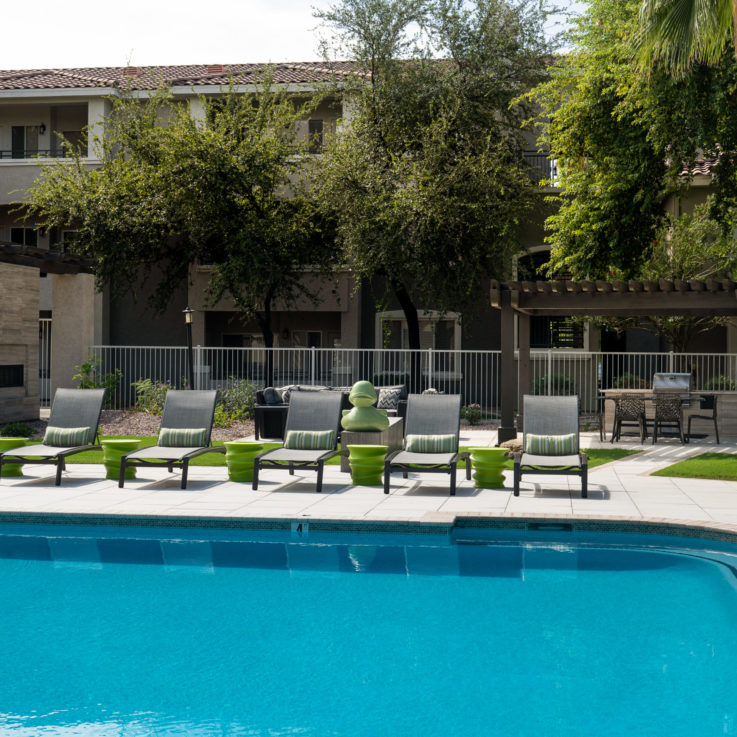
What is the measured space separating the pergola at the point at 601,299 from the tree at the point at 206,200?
8925 millimetres

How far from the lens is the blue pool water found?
462 centimetres

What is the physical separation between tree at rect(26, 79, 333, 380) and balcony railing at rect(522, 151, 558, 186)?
23.0ft

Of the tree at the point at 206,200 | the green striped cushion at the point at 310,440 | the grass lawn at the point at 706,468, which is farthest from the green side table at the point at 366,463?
the tree at the point at 206,200

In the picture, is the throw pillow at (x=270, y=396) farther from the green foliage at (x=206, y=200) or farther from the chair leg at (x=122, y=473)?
the green foliage at (x=206, y=200)

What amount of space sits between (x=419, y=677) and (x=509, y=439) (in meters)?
10.4

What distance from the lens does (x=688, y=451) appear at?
47.3 ft

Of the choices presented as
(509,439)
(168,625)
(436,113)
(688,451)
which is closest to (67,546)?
(168,625)

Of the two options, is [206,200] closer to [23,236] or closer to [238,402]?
[238,402]

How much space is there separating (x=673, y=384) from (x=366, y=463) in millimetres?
8728

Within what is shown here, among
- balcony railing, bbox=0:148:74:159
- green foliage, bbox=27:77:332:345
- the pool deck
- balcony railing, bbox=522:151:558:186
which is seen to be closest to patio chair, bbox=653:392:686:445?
the pool deck

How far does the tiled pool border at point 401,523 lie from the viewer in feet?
26.9

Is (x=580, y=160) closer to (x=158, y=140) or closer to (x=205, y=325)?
(x=158, y=140)

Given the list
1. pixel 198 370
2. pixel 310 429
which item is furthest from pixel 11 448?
pixel 198 370

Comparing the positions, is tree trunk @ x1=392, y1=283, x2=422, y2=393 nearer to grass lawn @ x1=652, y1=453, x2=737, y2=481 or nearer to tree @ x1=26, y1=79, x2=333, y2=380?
tree @ x1=26, y1=79, x2=333, y2=380
